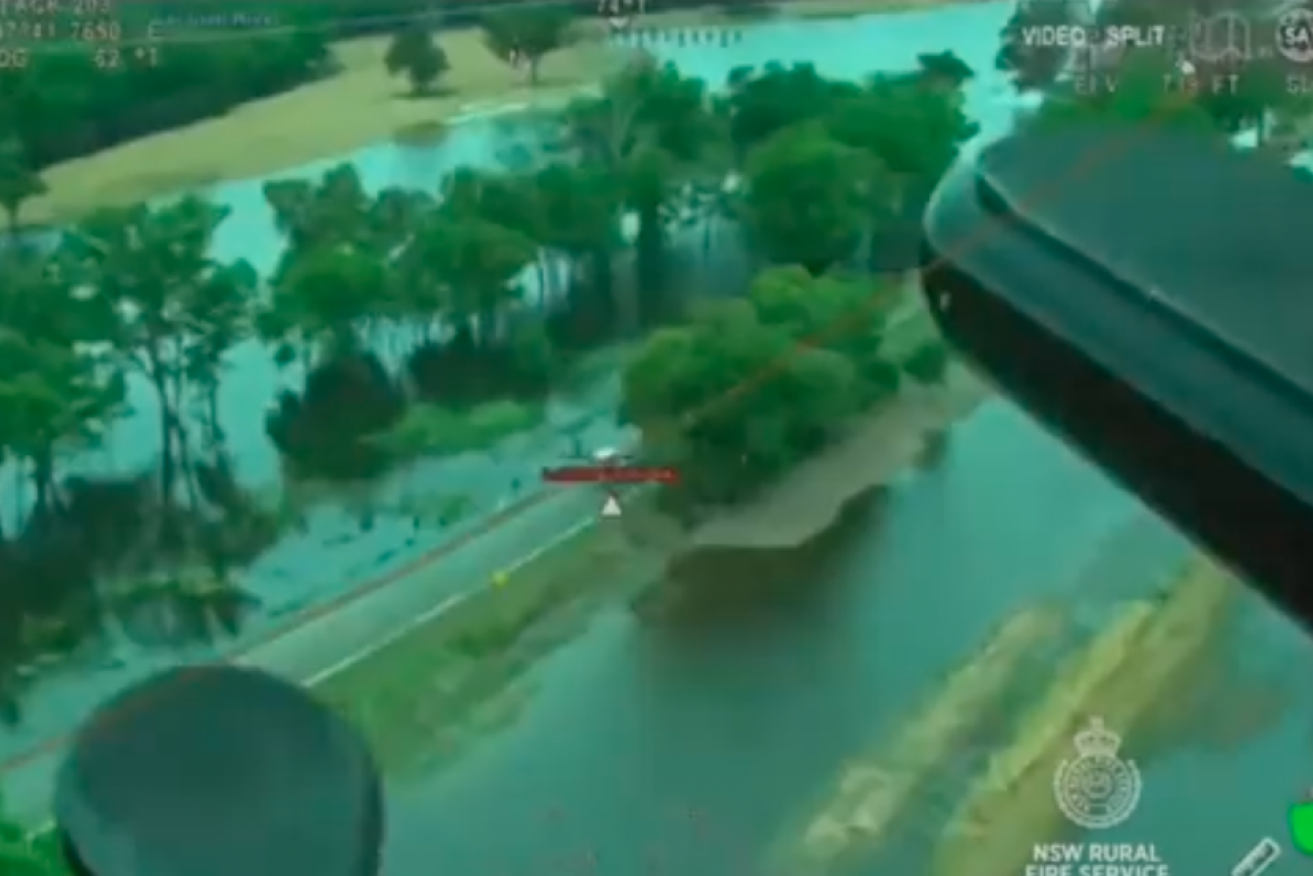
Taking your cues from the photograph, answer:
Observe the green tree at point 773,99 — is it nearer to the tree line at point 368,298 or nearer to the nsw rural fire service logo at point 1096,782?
the tree line at point 368,298

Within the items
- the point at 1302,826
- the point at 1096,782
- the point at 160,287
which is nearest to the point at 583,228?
the point at 160,287

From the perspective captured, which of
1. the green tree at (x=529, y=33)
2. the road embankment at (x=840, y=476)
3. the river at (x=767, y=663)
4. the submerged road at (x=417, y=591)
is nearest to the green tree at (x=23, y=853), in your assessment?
the river at (x=767, y=663)

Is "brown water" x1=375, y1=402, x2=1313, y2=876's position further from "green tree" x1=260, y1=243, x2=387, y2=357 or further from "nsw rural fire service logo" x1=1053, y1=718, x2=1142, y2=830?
"green tree" x1=260, y1=243, x2=387, y2=357

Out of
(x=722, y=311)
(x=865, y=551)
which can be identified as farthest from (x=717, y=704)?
(x=722, y=311)

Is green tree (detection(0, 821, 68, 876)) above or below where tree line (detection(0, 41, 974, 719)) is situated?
below

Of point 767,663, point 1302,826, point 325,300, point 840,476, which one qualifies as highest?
point 325,300

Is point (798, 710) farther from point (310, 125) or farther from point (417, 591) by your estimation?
point (310, 125)

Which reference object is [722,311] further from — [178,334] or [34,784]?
[34,784]

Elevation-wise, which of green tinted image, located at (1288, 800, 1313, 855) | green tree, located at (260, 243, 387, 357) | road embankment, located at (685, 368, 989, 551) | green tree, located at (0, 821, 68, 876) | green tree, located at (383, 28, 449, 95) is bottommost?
green tinted image, located at (1288, 800, 1313, 855)

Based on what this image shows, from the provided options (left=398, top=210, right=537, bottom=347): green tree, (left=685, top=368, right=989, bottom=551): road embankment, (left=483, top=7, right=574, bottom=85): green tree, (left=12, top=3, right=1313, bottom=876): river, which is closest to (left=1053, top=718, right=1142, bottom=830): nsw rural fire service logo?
(left=12, top=3, right=1313, bottom=876): river
